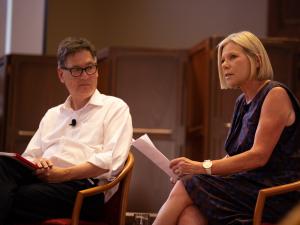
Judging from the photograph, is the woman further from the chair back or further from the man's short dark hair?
the man's short dark hair

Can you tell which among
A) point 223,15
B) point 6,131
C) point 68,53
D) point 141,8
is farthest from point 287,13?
point 68,53

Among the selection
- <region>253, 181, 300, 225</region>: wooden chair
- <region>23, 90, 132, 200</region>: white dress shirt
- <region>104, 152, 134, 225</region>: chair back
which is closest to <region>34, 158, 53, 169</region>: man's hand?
<region>23, 90, 132, 200</region>: white dress shirt

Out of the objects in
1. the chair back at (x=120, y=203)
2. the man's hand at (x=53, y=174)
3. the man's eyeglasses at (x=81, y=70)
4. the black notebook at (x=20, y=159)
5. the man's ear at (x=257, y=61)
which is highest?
the man's ear at (x=257, y=61)

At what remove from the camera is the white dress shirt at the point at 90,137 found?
3.19 metres

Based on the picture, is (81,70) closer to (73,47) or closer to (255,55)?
(73,47)

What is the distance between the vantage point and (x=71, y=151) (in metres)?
3.33

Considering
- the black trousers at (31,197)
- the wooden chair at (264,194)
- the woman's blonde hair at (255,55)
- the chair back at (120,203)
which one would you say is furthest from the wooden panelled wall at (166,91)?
the wooden chair at (264,194)

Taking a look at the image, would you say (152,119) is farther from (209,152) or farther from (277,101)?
(277,101)

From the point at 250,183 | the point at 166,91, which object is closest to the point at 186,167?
the point at 250,183

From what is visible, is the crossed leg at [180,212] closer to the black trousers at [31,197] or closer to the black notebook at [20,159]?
the black trousers at [31,197]

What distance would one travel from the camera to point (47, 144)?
350 cm

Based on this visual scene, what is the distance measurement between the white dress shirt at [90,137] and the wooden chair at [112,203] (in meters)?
0.04

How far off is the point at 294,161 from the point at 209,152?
2098mm

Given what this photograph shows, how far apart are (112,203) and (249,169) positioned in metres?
0.76
